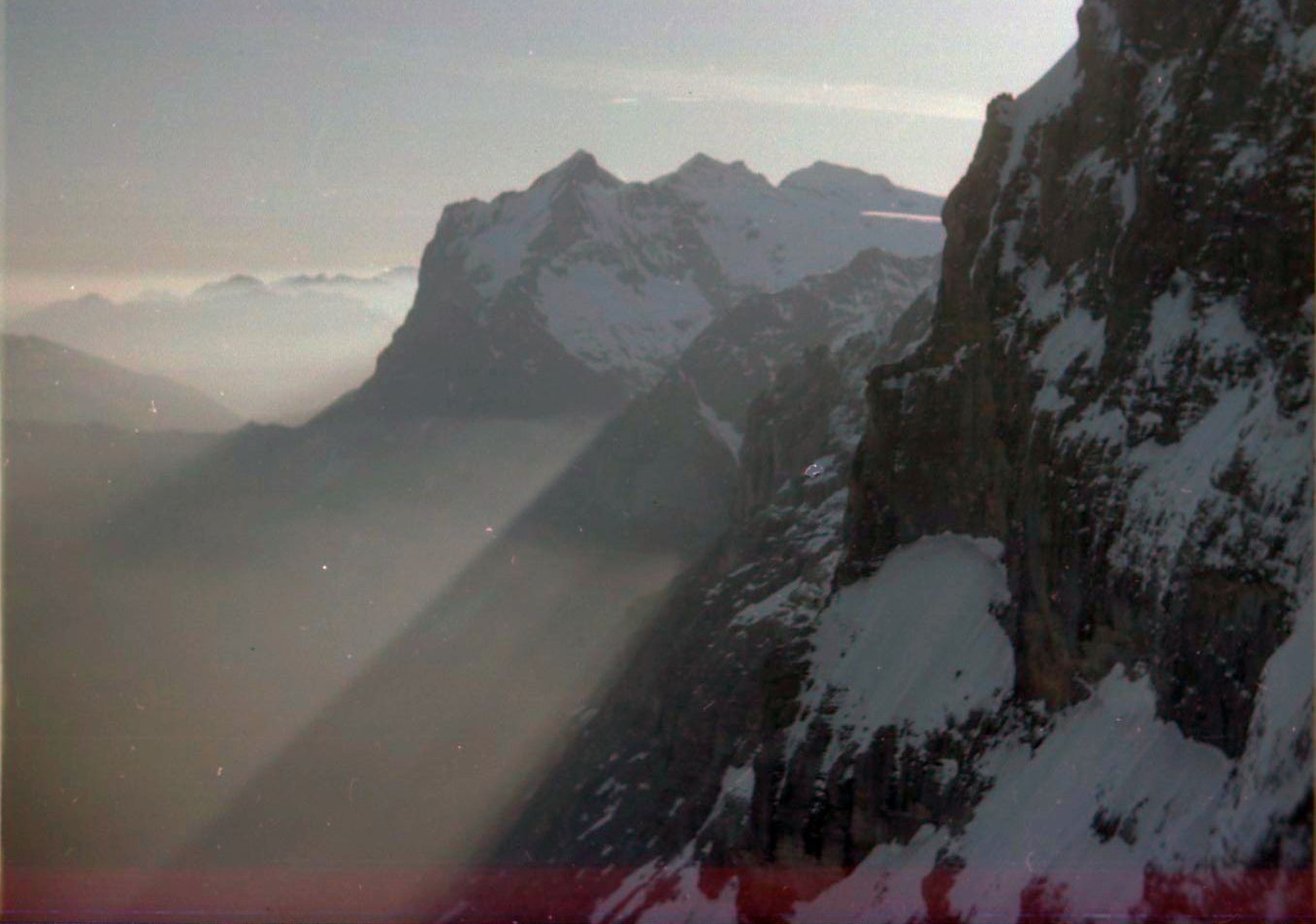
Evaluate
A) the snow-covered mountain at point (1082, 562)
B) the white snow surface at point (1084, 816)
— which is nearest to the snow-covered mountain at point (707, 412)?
the snow-covered mountain at point (1082, 562)

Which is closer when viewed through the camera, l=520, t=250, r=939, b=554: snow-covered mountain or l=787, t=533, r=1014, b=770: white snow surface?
l=787, t=533, r=1014, b=770: white snow surface

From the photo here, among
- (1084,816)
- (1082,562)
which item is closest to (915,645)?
(1082,562)

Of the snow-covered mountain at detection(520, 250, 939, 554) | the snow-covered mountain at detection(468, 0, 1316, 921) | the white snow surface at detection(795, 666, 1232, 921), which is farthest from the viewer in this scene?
the snow-covered mountain at detection(520, 250, 939, 554)

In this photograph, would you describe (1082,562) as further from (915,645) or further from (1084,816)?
(915,645)

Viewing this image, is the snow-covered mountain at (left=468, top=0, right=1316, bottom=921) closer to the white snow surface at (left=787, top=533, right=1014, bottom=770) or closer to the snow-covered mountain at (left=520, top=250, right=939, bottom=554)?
the white snow surface at (left=787, top=533, right=1014, bottom=770)

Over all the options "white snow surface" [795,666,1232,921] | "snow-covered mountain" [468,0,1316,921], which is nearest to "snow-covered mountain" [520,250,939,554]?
"snow-covered mountain" [468,0,1316,921]

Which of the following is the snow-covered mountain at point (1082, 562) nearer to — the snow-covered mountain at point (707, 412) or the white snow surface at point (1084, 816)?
the white snow surface at point (1084, 816)

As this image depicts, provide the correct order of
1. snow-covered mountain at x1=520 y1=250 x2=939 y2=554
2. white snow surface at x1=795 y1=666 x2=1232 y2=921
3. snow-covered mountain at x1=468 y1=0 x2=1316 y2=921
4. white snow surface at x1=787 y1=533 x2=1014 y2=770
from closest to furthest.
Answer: white snow surface at x1=795 y1=666 x2=1232 y2=921
snow-covered mountain at x1=468 y1=0 x2=1316 y2=921
white snow surface at x1=787 y1=533 x2=1014 y2=770
snow-covered mountain at x1=520 y1=250 x2=939 y2=554

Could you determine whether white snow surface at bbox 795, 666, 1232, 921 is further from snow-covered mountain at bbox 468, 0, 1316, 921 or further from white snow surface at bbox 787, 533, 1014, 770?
white snow surface at bbox 787, 533, 1014, 770
